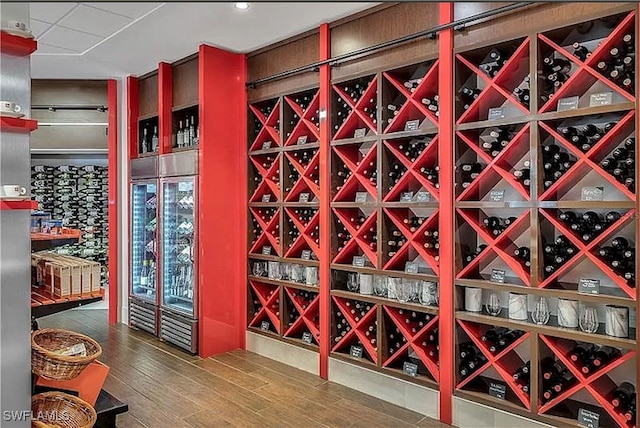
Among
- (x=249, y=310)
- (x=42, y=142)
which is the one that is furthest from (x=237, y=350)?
(x=42, y=142)

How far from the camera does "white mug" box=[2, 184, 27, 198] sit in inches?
77.0

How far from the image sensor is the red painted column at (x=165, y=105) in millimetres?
5289

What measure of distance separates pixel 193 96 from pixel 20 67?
2959 mm

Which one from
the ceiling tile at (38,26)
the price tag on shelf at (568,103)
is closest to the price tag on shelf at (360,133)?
the price tag on shelf at (568,103)

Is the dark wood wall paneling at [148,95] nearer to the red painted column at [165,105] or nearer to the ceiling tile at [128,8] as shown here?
the red painted column at [165,105]

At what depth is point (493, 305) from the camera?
3150 mm

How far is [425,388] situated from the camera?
3393mm

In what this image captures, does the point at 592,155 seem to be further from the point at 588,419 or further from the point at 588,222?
the point at 588,419

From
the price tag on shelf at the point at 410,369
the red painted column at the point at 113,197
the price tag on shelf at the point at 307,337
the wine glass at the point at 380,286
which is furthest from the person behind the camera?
the red painted column at the point at 113,197

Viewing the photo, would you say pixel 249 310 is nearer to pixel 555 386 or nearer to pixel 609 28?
pixel 555 386

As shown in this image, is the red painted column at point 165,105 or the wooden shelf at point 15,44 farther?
the red painted column at point 165,105

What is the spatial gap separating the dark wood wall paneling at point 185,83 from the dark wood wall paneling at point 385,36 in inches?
65.9

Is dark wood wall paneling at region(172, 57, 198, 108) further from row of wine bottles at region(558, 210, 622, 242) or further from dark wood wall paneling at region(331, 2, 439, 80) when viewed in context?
row of wine bottles at region(558, 210, 622, 242)

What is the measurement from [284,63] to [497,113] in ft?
7.23
